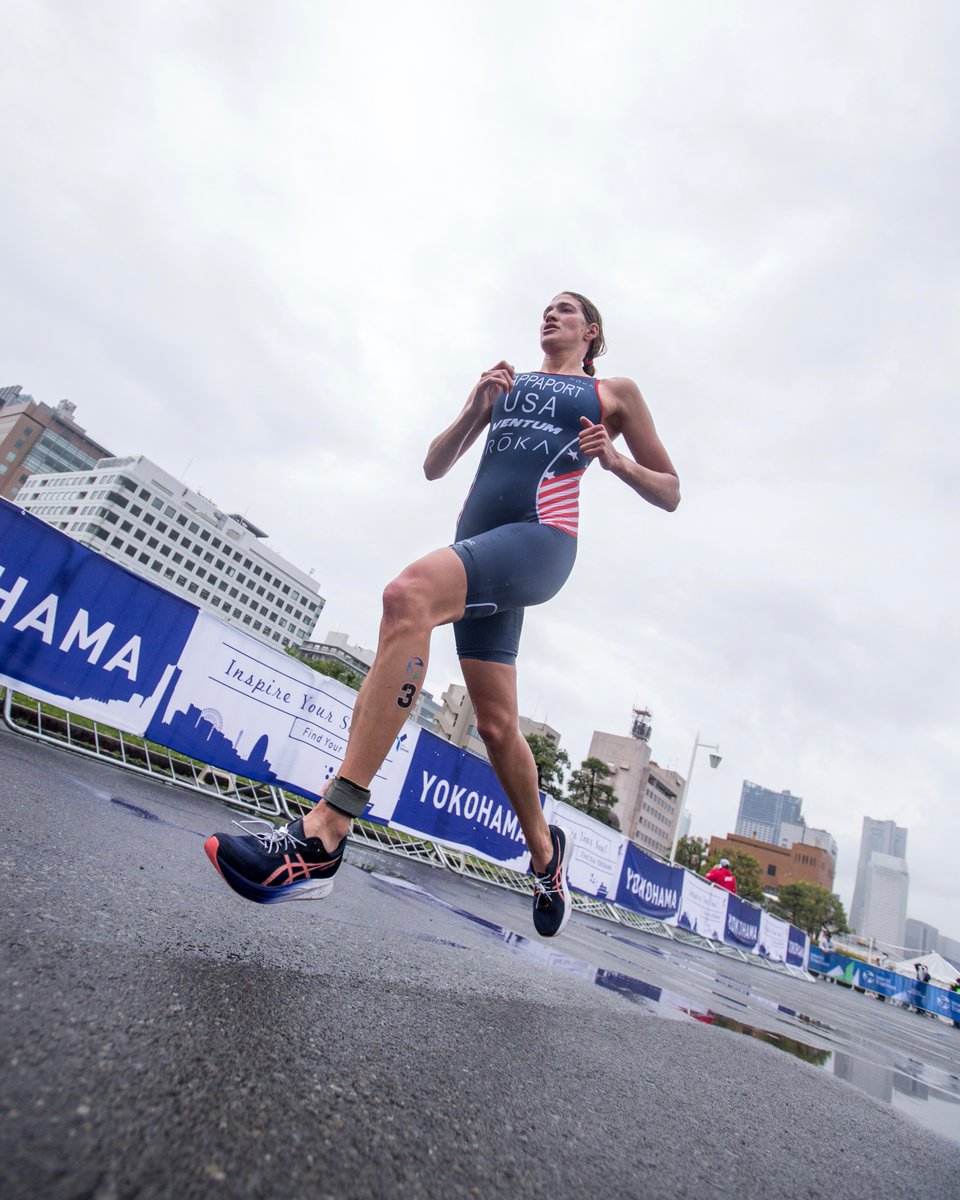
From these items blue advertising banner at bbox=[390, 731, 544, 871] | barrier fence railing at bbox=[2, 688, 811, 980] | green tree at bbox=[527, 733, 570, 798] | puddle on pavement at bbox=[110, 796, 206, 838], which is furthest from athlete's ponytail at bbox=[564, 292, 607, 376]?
green tree at bbox=[527, 733, 570, 798]

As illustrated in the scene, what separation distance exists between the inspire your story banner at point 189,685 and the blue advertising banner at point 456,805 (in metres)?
0.02

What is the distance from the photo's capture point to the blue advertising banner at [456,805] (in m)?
8.52

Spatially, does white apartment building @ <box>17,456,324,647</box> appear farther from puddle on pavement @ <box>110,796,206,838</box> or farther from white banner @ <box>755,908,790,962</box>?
puddle on pavement @ <box>110,796,206,838</box>

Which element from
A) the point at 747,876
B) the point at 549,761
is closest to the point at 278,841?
the point at 549,761

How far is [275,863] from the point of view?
164cm

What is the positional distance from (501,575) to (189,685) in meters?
5.35

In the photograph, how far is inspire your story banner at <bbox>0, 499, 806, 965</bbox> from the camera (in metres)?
5.71

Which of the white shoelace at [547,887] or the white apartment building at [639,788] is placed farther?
the white apartment building at [639,788]

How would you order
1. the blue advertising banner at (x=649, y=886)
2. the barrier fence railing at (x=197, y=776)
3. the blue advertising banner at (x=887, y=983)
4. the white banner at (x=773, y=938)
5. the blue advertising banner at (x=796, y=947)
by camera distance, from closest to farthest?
the barrier fence railing at (x=197, y=776), the blue advertising banner at (x=649, y=886), the white banner at (x=773, y=938), the blue advertising banner at (x=796, y=947), the blue advertising banner at (x=887, y=983)

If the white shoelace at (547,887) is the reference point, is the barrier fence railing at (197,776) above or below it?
below

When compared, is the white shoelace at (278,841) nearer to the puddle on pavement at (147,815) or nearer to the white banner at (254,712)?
the puddle on pavement at (147,815)

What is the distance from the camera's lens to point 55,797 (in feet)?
10.0

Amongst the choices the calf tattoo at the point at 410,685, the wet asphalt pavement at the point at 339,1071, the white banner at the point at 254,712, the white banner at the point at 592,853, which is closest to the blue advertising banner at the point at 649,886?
the white banner at the point at 592,853

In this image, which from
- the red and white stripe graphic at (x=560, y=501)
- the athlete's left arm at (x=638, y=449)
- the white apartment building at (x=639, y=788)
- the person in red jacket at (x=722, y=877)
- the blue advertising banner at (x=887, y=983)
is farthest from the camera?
the white apartment building at (x=639, y=788)
